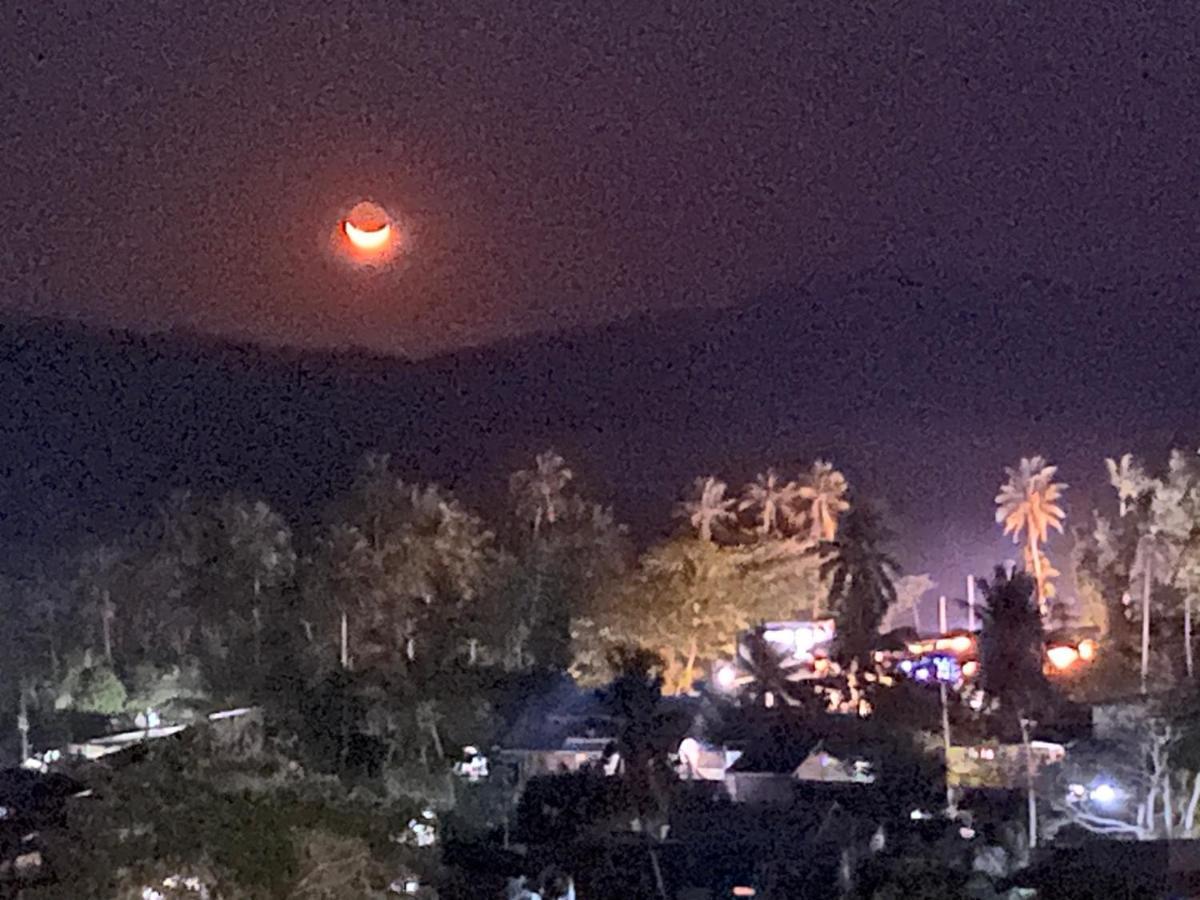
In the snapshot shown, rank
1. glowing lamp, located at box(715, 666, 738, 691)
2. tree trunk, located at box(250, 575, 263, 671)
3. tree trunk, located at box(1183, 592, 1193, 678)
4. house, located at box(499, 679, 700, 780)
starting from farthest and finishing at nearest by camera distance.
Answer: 1. tree trunk, located at box(1183, 592, 1193, 678)
2. glowing lamp, located at box(715, 666, 738, 691)
3. tree trunk, located at box(250, 575, 263, 671)
4. house, located at box(499, 679, 700, 780)

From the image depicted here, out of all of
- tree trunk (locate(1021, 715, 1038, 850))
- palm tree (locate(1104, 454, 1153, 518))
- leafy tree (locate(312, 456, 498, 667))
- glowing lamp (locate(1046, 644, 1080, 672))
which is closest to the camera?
tree trunk (locate(1021, 715, 1038, 850))

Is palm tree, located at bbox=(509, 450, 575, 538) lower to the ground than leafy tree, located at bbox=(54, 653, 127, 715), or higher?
higher

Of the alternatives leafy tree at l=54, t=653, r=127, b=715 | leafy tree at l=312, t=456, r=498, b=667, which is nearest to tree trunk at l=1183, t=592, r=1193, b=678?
leafy tree at l=312, t=456, r=498, b=667

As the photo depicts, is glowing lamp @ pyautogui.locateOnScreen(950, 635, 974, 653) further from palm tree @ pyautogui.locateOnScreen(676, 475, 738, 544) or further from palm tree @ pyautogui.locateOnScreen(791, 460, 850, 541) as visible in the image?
palm tree @ pyautogui.locateOnScreen(676, 475, 738, 544)

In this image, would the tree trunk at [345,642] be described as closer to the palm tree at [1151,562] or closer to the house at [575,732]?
the house at [575,732]

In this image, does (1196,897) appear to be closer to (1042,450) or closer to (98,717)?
(98,717)

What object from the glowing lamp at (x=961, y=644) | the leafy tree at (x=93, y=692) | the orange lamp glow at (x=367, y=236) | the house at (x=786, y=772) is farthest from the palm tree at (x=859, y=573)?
the orange lamp glow at (x=367, y=236)

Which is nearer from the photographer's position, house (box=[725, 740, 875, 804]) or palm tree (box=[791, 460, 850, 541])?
house (box=[725, 740, 875, 804])
